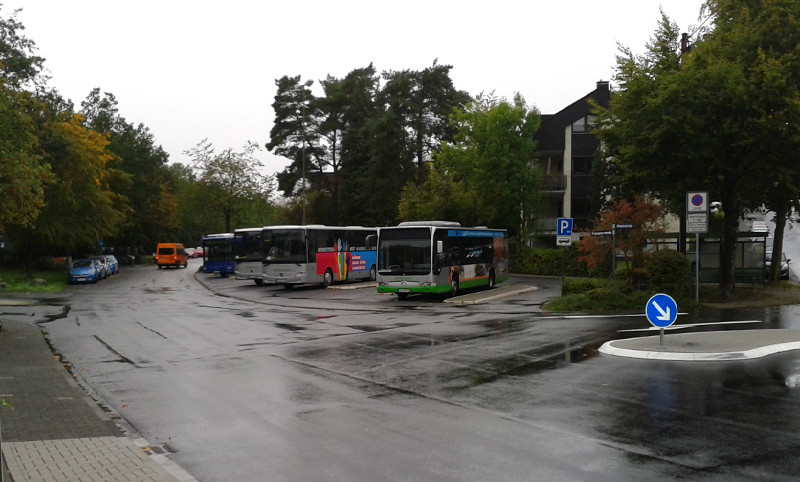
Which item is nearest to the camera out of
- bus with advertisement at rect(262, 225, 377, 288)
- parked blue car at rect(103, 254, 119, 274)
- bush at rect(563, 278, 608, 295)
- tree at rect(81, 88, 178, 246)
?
bush at rect(563, 278, 608, 295)

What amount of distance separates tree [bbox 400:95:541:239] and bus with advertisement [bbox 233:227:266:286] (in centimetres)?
1355

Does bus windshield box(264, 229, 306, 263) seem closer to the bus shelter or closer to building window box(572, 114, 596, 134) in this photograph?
the bus shelter

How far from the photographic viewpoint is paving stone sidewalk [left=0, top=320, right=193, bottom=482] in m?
6.88

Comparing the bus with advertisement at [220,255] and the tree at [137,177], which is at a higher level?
the tree at [137,177]

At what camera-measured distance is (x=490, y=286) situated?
3528 centimetres

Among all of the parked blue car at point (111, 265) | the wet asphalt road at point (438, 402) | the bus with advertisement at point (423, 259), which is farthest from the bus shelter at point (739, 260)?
the parked blue car at point (111, 265)

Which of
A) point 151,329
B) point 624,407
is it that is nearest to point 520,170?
point 151,329

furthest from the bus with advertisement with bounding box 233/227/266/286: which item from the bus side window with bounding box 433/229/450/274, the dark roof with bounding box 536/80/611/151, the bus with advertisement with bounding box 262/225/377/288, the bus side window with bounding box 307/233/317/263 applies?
the dark roof with bounding box 536/80/611/151

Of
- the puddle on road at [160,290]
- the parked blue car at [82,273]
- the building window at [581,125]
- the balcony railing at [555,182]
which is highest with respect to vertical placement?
the building window at [581,125]

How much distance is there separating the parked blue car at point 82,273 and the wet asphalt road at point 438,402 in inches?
1145

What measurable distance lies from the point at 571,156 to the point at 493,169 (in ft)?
36.8

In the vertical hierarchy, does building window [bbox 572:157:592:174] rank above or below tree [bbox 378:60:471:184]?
below

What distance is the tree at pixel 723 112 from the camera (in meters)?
22.4

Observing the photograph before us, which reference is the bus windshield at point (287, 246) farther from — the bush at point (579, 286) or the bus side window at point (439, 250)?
the bush at point (579, 286)
